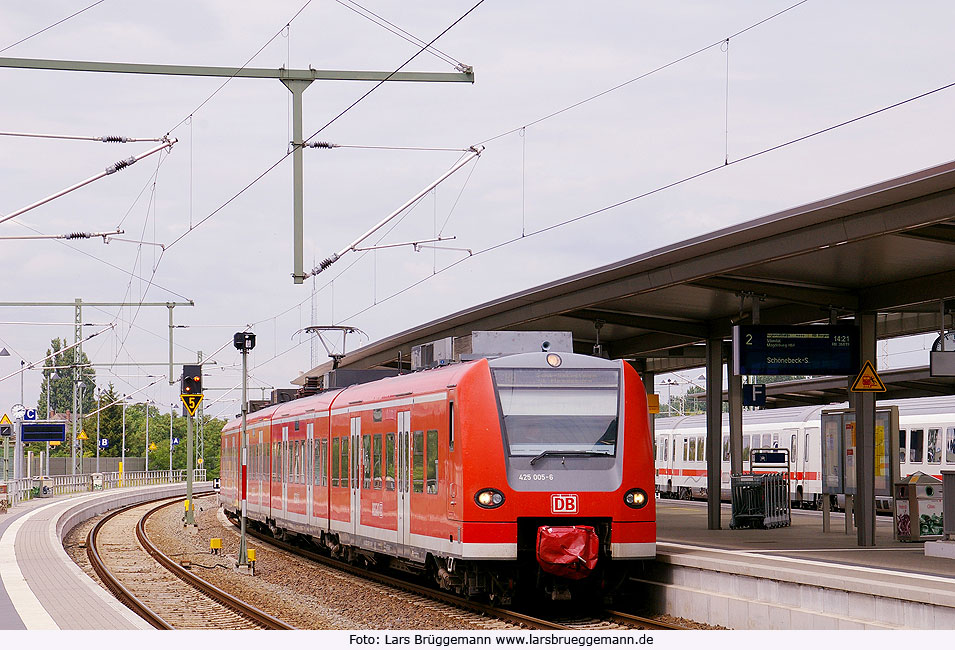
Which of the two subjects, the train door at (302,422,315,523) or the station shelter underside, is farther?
the train door at (302,422,315,523)

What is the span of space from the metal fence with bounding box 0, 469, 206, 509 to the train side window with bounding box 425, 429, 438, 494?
26.3 m

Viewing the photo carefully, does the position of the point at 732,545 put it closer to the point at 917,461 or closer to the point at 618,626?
the point at 618,626

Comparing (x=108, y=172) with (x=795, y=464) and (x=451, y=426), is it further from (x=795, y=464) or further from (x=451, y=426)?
(x=795, y=464)

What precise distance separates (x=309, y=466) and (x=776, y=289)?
9319mm

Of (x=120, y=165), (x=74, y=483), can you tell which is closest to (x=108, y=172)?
(x=120, y=165)

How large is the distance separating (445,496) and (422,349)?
3.81m

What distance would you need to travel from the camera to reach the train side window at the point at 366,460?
62.3ft

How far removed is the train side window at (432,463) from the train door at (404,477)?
94cm

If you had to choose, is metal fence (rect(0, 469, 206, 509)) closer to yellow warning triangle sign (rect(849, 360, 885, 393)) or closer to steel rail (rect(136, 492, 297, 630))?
steel rail (rect(136, 492, 297, 630))

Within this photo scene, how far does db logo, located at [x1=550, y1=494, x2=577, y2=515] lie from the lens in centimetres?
1428

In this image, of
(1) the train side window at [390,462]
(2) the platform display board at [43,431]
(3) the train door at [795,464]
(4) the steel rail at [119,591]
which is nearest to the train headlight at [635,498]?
(1) the train side window at [390,462]

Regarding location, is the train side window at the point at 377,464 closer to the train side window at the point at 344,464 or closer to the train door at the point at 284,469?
the train side window at the point at 344,464

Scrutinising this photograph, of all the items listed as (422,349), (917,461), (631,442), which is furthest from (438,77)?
(917,461)

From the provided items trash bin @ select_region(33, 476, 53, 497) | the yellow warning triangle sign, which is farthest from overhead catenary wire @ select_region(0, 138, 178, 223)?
trash bin @ select_region(33, 476, 53, 497)
